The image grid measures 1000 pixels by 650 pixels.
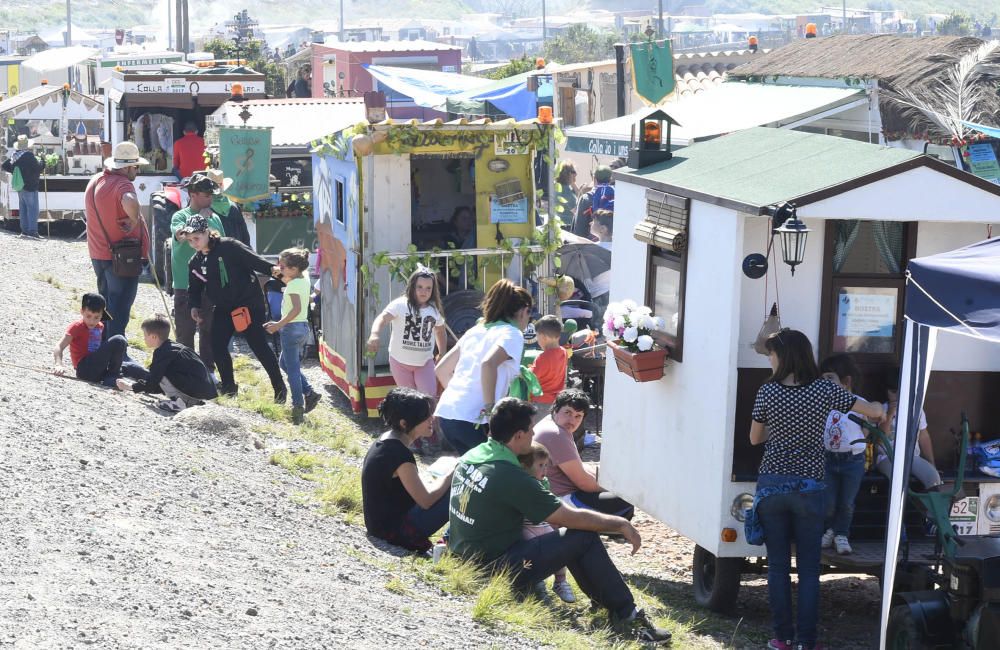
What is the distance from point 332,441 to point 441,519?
3134 millimetres

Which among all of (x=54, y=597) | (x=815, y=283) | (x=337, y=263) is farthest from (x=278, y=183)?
(x=54, y=597)

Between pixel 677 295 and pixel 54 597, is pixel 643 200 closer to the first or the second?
pixel 677 295

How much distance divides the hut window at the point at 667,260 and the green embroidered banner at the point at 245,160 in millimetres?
7324

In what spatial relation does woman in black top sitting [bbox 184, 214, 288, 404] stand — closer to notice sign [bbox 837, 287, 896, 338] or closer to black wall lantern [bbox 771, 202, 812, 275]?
notice sign [bbox 837, 287, 896, 338]

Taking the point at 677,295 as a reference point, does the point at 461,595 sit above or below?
below

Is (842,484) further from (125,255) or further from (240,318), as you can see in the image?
(125,255)

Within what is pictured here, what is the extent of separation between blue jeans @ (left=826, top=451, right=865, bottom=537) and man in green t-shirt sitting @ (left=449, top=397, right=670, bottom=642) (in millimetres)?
1015

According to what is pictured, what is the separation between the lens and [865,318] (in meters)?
7.25

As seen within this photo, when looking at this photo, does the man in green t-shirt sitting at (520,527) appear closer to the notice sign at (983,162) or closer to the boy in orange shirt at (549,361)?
the boy in orange shirt at (549,361)

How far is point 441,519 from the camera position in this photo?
7.28m

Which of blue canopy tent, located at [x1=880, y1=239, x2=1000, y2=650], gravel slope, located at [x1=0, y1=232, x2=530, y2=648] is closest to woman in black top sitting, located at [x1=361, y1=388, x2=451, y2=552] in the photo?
gravel slope, located at [x1=0, y1=232, x2=530, y2=648]

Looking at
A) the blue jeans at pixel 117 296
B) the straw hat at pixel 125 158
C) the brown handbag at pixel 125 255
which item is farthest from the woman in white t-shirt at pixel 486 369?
the straw hat at pixel 125 158

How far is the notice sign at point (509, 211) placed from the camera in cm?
1149

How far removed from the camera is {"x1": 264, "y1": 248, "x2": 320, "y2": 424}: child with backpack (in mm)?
10609
